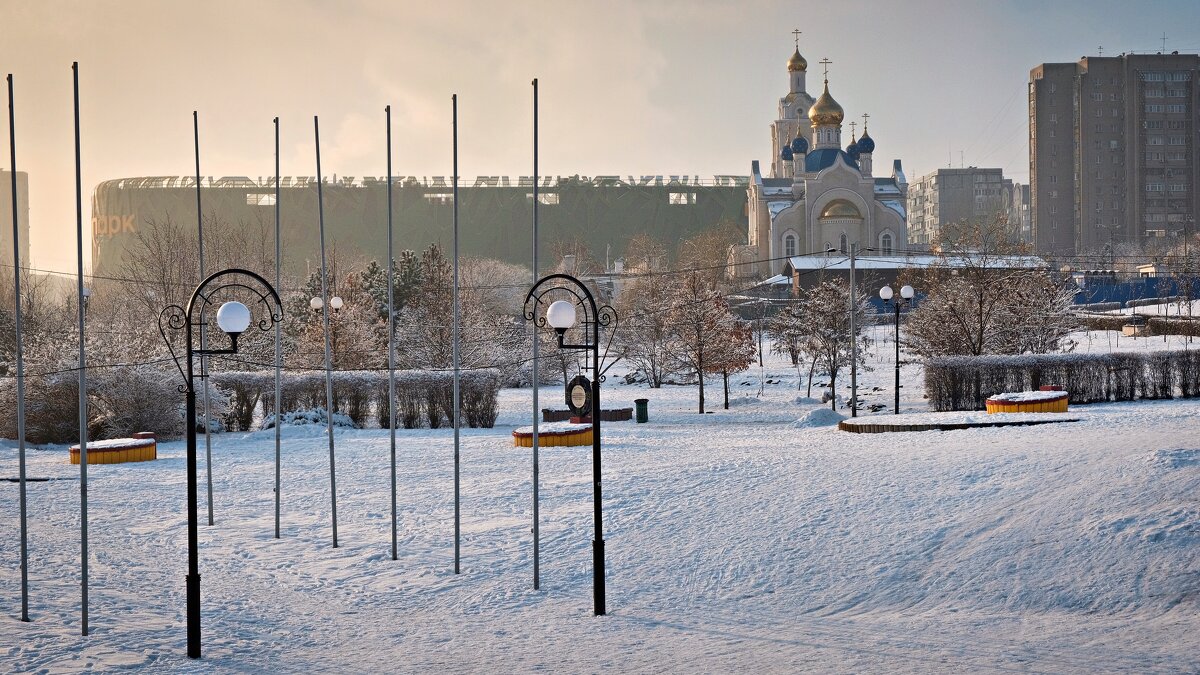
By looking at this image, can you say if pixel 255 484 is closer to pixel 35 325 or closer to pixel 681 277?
pixel 35 325

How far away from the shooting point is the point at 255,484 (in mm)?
20734

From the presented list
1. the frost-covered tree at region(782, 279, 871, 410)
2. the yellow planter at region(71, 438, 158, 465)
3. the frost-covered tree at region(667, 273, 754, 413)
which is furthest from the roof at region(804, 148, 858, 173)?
the yellow planter at region(71, 438, 158, 465)

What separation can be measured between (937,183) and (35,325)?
169 m

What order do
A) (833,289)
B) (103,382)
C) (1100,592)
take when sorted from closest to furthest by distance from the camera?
(1100,592)
(103,382)
(833,289)

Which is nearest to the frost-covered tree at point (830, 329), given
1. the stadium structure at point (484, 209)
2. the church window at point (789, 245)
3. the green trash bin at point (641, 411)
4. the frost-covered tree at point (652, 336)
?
the frost-covered tree at point (652, 336)

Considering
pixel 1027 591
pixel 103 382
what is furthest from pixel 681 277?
pixel 1027 591

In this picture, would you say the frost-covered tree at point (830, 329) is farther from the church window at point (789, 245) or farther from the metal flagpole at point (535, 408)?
the church window at point (789, 245)

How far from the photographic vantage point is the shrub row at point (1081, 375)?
28.6 meters

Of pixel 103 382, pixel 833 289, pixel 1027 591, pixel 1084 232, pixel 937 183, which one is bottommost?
pixel 1027 591

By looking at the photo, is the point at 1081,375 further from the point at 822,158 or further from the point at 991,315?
the point at 822,158

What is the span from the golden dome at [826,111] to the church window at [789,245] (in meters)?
9.54

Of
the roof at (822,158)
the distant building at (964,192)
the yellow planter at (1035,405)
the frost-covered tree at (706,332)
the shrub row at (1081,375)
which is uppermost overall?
the distant building at (964,192)

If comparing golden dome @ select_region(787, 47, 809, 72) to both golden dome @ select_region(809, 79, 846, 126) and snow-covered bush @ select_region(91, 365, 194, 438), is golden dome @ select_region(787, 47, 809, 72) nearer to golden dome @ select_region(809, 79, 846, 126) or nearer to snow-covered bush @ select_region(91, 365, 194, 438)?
golden dome @ select_region(809, 79, 846, 126)

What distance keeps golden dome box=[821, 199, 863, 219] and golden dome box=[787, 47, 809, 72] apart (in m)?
21.9
